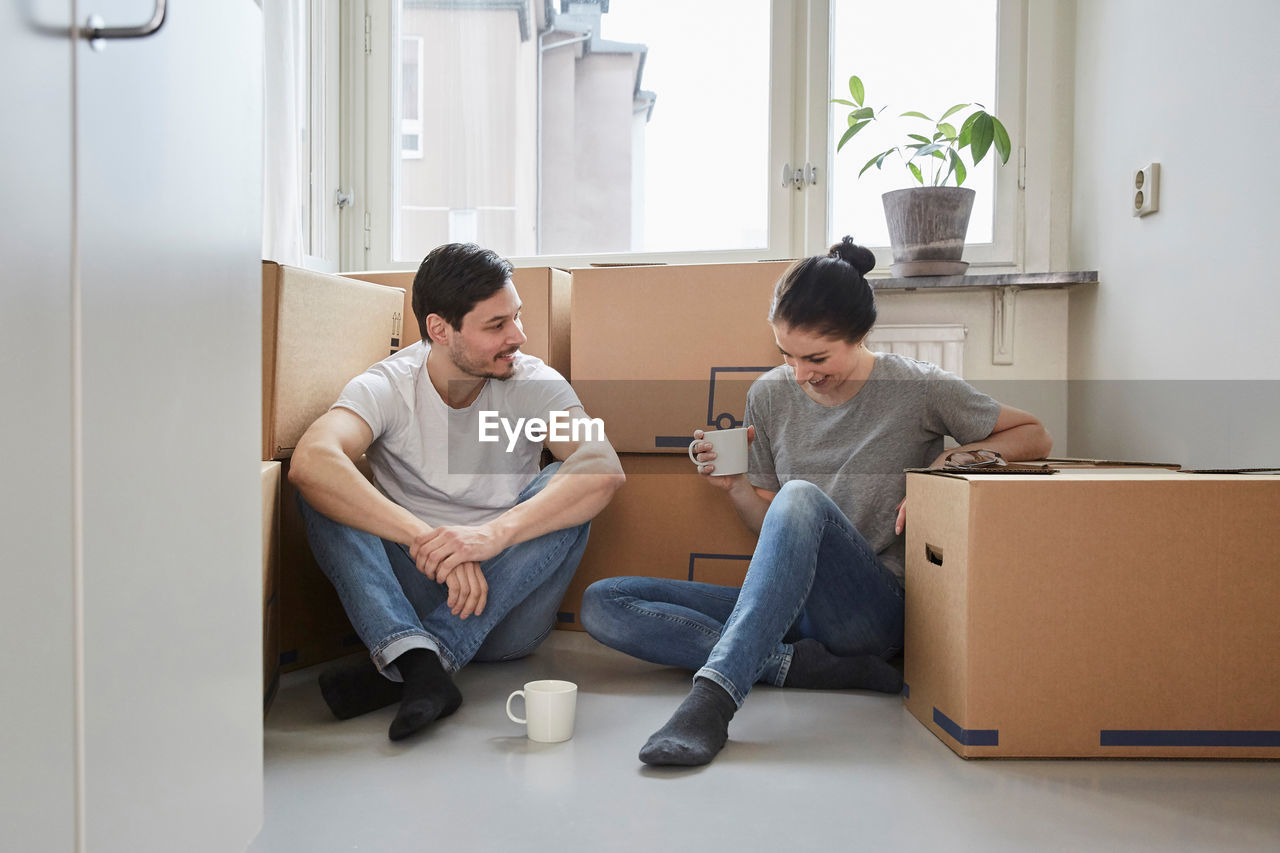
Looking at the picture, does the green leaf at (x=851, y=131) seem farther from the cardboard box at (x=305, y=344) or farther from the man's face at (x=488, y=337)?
the cardboard box at (x=305, y=344)

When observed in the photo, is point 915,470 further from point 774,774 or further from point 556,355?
point 556,355

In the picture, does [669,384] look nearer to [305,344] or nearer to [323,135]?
[305,344]

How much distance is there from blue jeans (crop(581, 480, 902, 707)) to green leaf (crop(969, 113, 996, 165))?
111cm

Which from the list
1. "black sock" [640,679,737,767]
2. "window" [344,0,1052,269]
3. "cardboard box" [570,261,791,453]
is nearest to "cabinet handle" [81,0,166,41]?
"black sock" [640,679,737,767]

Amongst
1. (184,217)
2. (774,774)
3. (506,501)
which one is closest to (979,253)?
(506,501)

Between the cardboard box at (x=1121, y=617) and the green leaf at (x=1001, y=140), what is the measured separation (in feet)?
3.79

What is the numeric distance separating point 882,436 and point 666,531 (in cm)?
58

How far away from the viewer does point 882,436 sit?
1.70 m

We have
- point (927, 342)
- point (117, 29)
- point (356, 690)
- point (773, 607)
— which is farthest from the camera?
point (927, 342)

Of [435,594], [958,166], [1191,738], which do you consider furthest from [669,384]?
[1191,738]

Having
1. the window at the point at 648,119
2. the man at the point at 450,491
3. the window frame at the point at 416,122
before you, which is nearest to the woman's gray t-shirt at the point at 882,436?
the man at the point at 450,491

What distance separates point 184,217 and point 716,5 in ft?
7.19

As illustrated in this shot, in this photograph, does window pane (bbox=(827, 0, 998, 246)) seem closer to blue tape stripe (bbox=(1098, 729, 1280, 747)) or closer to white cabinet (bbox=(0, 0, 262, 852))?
blue tape stripe (bbox=(1098, 729, 1280, 747))

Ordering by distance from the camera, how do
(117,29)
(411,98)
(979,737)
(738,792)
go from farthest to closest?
(411,98) → (979,737) → (738,792) → (117,29)
